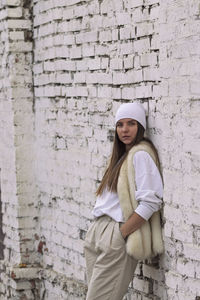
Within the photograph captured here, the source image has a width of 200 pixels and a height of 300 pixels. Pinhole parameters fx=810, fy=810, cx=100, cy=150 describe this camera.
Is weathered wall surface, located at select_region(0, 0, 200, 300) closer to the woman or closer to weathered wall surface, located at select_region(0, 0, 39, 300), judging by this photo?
weathered wall surface, located at select_region(0, 0, 39, 300)

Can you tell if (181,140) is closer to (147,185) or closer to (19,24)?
(147,185)

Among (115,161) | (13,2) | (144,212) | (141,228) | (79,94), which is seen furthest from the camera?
(13,2)

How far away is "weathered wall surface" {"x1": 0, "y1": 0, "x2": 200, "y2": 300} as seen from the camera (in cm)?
591

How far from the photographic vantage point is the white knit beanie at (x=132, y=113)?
21.4 feet

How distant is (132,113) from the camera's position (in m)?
6.54

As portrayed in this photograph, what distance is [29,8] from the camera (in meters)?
8.98

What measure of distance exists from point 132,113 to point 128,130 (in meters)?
0.14

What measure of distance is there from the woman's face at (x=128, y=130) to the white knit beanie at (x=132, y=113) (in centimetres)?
3

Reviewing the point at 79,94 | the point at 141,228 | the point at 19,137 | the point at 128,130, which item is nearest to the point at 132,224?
the point at 141,228

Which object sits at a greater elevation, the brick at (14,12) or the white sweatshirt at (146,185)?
the brick at (14,12)

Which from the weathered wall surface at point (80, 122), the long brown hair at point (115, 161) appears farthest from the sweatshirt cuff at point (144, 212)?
the long brown hair at point (115, 161)

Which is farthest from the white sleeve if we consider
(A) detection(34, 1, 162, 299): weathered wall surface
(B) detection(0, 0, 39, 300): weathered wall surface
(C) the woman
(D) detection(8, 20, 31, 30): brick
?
(D) detection(8, 20, 31, 30): brick

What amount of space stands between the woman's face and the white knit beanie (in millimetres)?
34

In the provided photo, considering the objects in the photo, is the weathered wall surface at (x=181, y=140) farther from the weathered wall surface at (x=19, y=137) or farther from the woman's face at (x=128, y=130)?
the weathered wall surface at (x=19, y=137)
